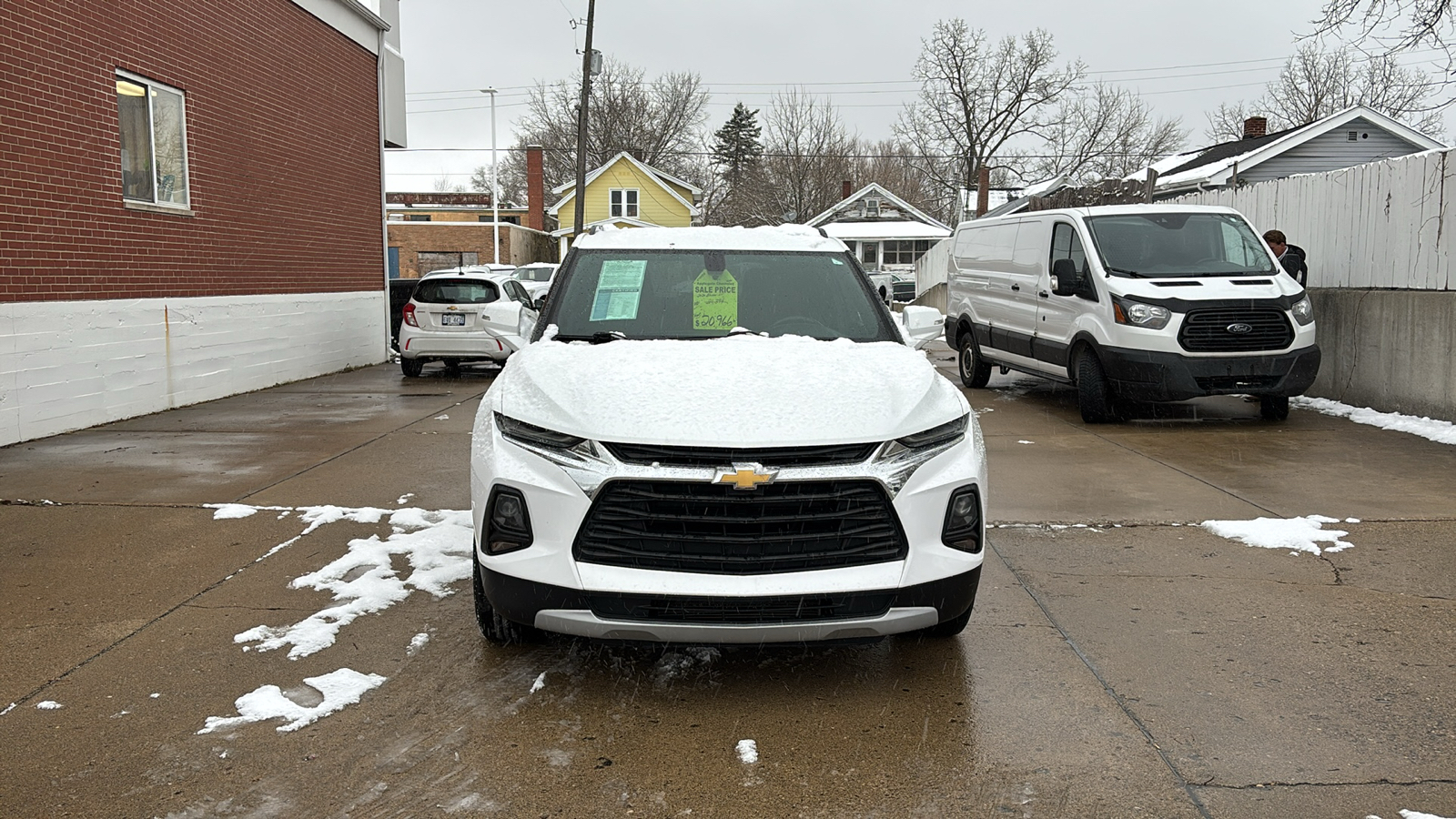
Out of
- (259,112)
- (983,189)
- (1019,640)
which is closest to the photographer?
(1019,640)

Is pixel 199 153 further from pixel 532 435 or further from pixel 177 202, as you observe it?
pixel 532 435

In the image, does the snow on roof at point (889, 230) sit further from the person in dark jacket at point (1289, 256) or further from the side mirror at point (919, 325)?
the side mirror at point (919, 325)

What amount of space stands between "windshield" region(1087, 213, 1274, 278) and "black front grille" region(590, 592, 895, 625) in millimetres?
7978

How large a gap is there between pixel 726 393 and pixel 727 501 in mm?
456

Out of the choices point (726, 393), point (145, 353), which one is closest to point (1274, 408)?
point (726, 393)

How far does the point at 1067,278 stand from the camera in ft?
36.1

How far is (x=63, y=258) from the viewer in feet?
33.4

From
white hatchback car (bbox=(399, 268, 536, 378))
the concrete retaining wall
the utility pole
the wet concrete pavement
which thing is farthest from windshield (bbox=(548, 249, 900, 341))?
the utility pole

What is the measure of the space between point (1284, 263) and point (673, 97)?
5568 centimetres

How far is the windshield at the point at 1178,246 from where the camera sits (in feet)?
34.8

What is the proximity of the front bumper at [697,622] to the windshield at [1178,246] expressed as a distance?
775cm

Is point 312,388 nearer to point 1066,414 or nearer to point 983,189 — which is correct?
point 1066,414

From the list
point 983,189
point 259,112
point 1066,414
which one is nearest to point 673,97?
point 983,189

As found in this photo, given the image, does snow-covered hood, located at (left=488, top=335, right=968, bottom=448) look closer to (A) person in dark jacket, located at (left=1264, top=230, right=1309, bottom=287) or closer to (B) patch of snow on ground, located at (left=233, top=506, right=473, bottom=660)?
(B) patch of snow on ground, located at (left=233, top=506, right=473, bottom=660)
